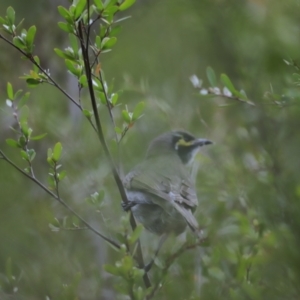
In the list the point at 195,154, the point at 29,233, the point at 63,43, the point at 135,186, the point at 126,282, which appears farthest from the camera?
the point at 63,43

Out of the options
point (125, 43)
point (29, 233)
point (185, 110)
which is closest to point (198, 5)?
point (29, 233)

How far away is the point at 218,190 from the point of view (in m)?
2.29

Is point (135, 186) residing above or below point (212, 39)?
below

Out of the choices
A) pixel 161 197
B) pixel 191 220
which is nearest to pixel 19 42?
pixel 191 220

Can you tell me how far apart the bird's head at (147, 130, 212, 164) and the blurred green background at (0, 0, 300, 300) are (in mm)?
63

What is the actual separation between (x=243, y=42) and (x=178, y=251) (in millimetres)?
1138

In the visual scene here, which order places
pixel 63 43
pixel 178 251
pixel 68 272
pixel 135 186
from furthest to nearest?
1. pixel 63 43
2. pixel 135 186
3. pixel 68 272
4. pixel 178 251

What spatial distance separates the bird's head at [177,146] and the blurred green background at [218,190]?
0.06 metres

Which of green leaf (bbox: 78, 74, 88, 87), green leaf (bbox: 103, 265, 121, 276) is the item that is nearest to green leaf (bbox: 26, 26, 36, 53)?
green leaf (bbox: 78, 74, 88, 87)

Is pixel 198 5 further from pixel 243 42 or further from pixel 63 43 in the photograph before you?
pixel 63 43

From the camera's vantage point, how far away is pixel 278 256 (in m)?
1.42

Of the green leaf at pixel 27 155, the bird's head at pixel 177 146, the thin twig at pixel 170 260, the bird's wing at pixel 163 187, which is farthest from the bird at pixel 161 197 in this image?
the green leaf at pixel 27 155

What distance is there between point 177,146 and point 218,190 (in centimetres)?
79

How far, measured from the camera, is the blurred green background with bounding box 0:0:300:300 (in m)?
1.51
